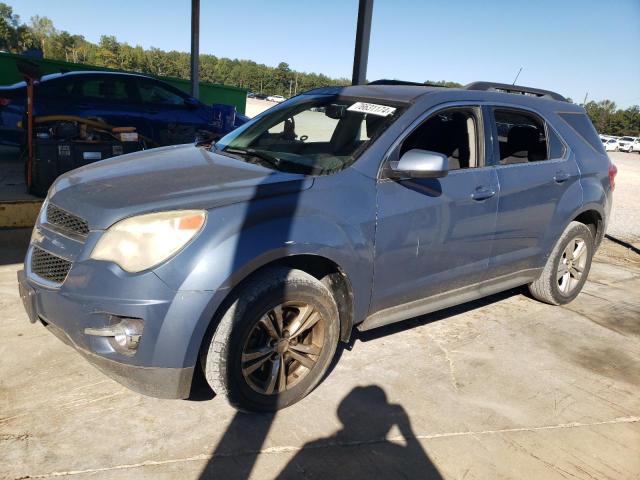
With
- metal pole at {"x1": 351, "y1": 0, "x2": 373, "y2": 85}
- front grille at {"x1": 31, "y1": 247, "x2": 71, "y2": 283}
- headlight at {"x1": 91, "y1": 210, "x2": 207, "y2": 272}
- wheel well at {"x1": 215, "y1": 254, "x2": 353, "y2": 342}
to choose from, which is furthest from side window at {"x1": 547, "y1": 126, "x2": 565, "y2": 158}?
metal pole at {"x1": 351, "y1": 0, "x2": 373, "y2": 85}

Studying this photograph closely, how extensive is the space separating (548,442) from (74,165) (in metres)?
5.44

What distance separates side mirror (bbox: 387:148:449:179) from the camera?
9.70 ft

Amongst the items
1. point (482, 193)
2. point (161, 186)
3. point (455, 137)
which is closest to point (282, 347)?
point (161, 186)

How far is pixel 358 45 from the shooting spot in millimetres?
7789

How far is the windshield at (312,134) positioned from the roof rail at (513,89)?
1.01 metres

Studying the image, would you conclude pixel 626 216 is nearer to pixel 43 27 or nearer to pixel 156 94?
pixel 156 94

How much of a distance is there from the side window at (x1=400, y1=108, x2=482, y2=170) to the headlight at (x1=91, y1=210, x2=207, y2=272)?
5.87 ft

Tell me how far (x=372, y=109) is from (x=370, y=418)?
6.26ft

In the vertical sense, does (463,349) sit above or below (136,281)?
below

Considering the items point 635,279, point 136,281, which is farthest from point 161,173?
point 635,279

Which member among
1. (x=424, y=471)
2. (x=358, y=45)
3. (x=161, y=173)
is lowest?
(x=424, y=471)

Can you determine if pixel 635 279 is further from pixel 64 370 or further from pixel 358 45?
pixel 64 370

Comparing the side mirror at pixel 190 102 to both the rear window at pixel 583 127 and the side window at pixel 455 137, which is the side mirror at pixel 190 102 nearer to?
the side window at pixel 455 137

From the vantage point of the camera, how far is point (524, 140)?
423cm
